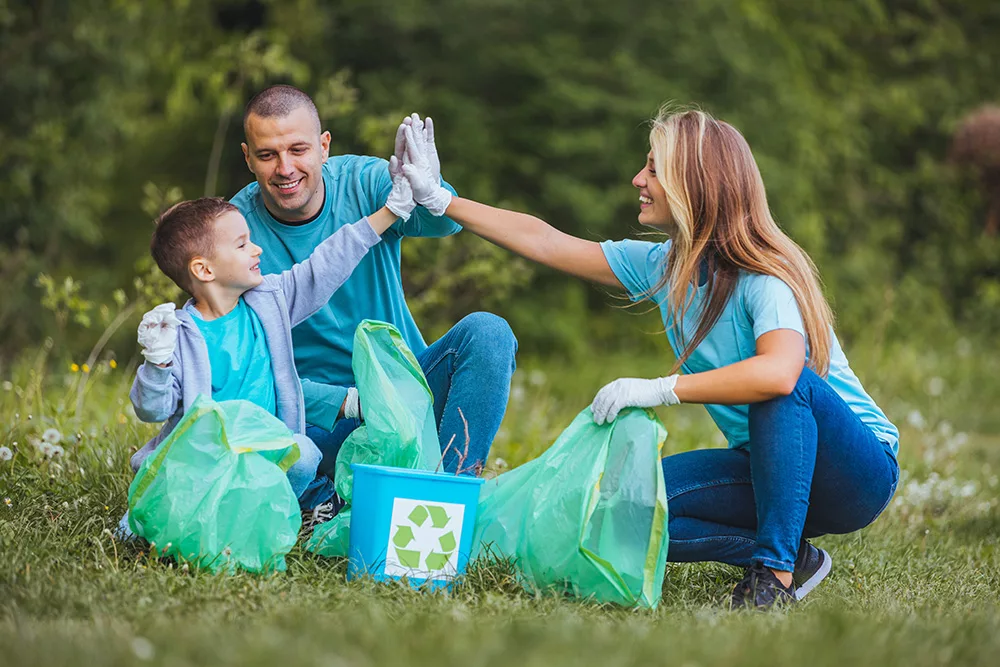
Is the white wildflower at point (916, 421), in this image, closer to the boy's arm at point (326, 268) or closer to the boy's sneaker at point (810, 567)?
the boy's sneaker at point (810, 567)

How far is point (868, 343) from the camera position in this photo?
9195 millimetres

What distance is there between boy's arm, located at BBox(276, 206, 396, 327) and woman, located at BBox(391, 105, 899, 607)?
20 centimetres

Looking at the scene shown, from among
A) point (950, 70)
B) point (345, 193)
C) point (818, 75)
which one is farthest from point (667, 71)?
point (345, 193)

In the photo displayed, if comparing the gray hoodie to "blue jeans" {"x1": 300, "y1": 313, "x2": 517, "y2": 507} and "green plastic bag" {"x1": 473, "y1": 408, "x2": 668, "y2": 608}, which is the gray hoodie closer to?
"blue jeans" {"x1": 300, "y1": 313, "x2": 517, "y2": 507}

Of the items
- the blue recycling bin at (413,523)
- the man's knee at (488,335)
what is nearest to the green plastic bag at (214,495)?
the blue recycling bin at (413,523)

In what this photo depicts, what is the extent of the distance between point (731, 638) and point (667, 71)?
709 cm

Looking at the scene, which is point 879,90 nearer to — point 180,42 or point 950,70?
point 950,70

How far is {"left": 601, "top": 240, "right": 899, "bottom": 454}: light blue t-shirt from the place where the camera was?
270 cm

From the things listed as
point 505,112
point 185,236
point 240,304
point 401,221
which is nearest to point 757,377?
point 401,221

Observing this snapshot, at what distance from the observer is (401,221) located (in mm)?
3090

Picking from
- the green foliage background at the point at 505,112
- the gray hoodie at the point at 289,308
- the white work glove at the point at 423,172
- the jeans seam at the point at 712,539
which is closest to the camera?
the gray hoodie at the point at 289,308

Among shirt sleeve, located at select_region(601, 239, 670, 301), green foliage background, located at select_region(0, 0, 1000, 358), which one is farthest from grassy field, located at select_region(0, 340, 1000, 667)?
green foliage background, located at select_region(0, 0, 1000, 358)

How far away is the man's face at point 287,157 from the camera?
3.01 meters

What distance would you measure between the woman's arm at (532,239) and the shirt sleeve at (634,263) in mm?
38
